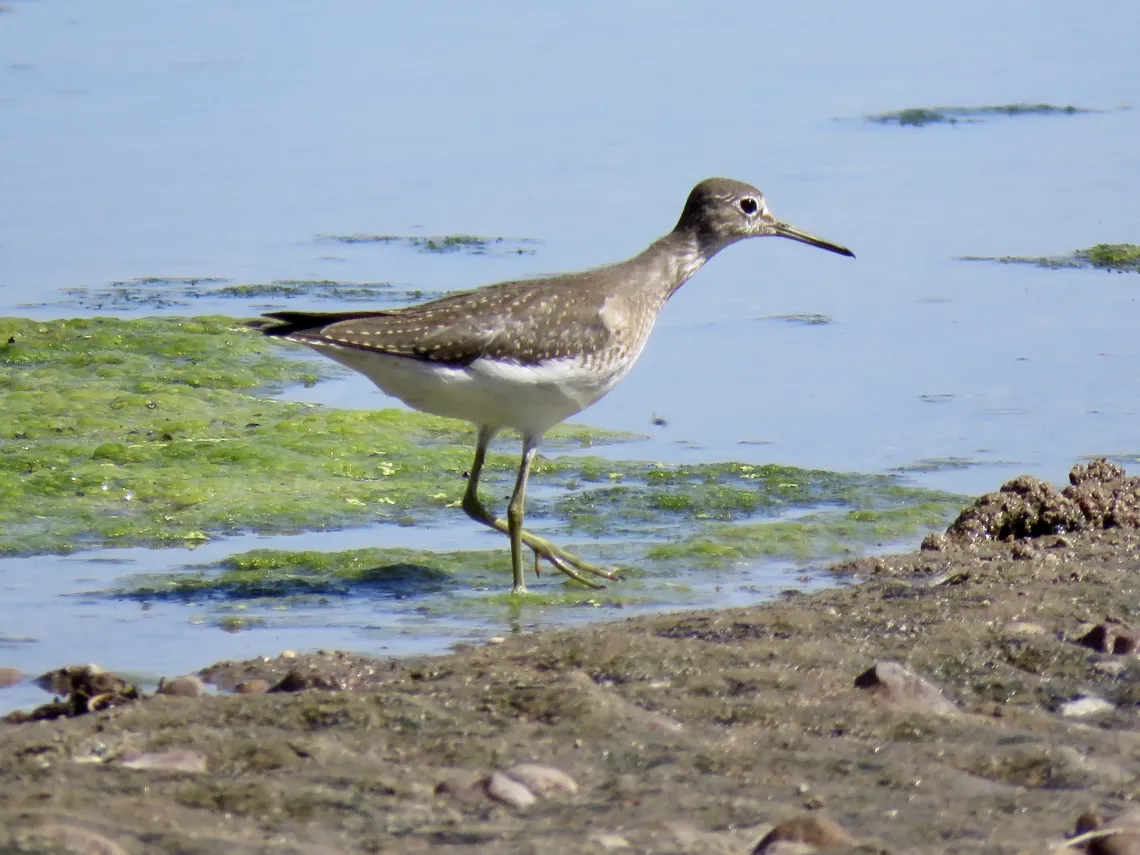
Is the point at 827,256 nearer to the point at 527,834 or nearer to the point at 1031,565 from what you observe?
the point at 1031,565

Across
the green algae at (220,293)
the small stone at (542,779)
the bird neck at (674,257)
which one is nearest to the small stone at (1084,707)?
the small stone at (542,779)

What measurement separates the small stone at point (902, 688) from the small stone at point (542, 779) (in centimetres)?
100

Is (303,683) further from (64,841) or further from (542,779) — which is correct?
(64,841)

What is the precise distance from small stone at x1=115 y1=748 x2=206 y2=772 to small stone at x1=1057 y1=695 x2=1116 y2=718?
208 centimetres

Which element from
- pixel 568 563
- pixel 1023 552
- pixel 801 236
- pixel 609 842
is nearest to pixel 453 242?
pixel 801 236

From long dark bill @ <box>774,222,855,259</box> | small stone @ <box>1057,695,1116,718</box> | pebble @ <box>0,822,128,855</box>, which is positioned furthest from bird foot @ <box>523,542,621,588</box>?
pebble @ <box>0,822,128,855</box>

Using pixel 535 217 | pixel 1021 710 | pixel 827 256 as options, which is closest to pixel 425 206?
pixel 535 217

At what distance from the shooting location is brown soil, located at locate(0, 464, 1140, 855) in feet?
11.0

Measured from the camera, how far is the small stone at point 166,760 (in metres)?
3.62

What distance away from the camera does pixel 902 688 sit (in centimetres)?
435

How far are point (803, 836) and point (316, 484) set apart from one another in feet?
16.0

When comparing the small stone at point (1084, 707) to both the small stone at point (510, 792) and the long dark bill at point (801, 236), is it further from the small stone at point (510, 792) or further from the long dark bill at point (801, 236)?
the long dark bill at point (801, 236)

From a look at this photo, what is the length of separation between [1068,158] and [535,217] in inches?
170

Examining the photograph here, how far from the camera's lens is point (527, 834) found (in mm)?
3328
